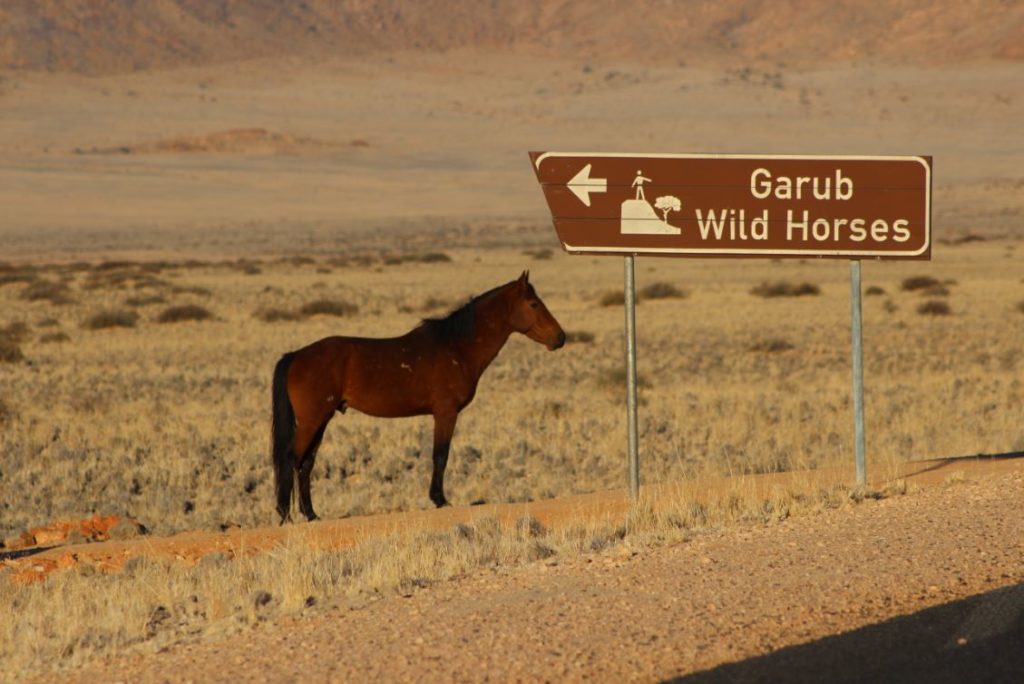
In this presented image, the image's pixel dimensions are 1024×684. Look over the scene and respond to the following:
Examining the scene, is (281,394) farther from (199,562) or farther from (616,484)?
(616,484)

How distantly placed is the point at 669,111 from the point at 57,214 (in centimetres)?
7137

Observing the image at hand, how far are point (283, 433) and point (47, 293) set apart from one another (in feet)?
105

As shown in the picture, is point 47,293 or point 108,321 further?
point 47,293

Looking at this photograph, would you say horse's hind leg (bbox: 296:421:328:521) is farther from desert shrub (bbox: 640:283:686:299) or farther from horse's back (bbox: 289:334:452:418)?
desert shrub (bbox: 640:283:686:299)

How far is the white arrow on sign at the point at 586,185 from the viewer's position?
1142 centimetres

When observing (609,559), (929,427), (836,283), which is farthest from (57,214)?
(609,559)

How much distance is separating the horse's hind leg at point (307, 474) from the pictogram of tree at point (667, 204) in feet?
10.2

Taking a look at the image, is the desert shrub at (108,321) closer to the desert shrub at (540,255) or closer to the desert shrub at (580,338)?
the desert shrub at (580,338)

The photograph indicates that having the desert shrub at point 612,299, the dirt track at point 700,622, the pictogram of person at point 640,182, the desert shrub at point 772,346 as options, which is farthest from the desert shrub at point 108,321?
the dirt track at point 700,622

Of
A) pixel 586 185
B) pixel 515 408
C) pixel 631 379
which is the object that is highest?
pixel 586 185

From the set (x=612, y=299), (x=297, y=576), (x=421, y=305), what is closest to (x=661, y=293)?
(x=612, y=299)

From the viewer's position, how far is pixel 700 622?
7.47 m

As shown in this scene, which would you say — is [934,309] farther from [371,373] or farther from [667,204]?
[667,204]

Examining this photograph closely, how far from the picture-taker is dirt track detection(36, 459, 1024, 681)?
22.2 feet
